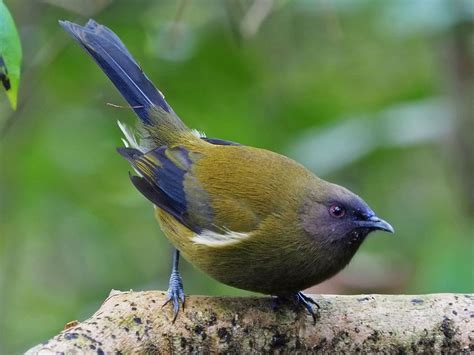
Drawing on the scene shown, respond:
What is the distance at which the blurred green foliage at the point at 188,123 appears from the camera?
5.20 meters

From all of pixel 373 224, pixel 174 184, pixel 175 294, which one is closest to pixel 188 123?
pixel 174 184

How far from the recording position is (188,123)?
18.4 feet

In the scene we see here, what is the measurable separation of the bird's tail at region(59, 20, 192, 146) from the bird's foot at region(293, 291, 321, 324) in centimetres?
123

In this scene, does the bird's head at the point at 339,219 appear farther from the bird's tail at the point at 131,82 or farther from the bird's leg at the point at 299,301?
the bird's tail at the point at 131,82

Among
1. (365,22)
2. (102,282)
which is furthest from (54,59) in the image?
(365,22)

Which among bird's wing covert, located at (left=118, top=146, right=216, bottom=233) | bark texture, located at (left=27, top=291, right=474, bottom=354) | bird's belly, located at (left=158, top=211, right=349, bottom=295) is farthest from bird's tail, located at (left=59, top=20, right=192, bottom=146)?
bark texture, located at (left=27, top=291, right=474, bottom=354)

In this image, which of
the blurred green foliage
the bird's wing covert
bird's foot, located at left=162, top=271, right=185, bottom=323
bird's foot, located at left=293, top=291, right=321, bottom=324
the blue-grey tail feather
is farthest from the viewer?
the blurred green foliage

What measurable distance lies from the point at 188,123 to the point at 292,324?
2.35m

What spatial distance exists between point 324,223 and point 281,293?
36cm

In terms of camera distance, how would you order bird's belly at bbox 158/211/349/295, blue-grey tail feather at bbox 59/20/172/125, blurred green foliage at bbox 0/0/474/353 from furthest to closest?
blurred green foliage at bbox 0/0/474/353
blue-grey tail feather at bbox 59/20/172/125
bird's belly at bbox 158/211/349/295

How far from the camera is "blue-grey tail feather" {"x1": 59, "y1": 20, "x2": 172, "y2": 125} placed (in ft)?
14.8

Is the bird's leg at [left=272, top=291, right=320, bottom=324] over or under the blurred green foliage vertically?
under

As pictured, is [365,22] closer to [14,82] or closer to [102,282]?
[102,282]

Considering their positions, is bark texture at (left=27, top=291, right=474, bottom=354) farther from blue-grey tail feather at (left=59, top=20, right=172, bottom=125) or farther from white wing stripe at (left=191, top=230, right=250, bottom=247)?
blue-grey tail feather at (left=59, top=20, right=172, bottom=125)
